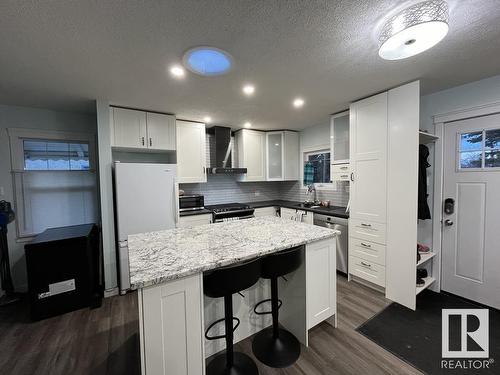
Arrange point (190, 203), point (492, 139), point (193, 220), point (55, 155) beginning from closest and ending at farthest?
1. point (492, 139)
2. point (55, 155)
3. point (193, 220)
4. point (190, 203)

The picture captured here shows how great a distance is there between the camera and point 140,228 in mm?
2684

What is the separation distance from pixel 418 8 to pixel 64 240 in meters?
3.50

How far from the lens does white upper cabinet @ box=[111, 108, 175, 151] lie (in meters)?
2.70

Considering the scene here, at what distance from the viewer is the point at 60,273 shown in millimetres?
2285

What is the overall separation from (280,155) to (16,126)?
3.93 m

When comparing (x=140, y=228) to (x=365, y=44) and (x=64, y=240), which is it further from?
(x=365, y=44)

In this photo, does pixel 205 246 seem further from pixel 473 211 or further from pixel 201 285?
pixel 473 211

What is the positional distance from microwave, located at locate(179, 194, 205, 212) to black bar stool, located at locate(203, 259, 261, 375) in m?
2.09

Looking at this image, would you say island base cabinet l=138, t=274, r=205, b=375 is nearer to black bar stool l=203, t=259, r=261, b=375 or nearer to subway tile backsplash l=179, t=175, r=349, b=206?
black bar stool l=203, t=259, r=261, b=375

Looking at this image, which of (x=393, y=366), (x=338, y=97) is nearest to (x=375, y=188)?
(x=338, y=97)

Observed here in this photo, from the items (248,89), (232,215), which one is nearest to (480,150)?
(248,89)

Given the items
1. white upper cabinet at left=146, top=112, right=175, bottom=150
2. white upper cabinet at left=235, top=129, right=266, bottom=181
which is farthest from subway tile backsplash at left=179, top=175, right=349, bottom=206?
white upper cabinet at left=146, top=112, right=175, bottom=150

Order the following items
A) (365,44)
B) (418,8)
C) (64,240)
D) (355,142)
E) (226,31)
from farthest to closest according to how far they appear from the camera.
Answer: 1. (355,142)
2. (64,240)
3. (365,44)
4. (226,31)
5. (418,8)

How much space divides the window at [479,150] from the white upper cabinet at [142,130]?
11.8ft
